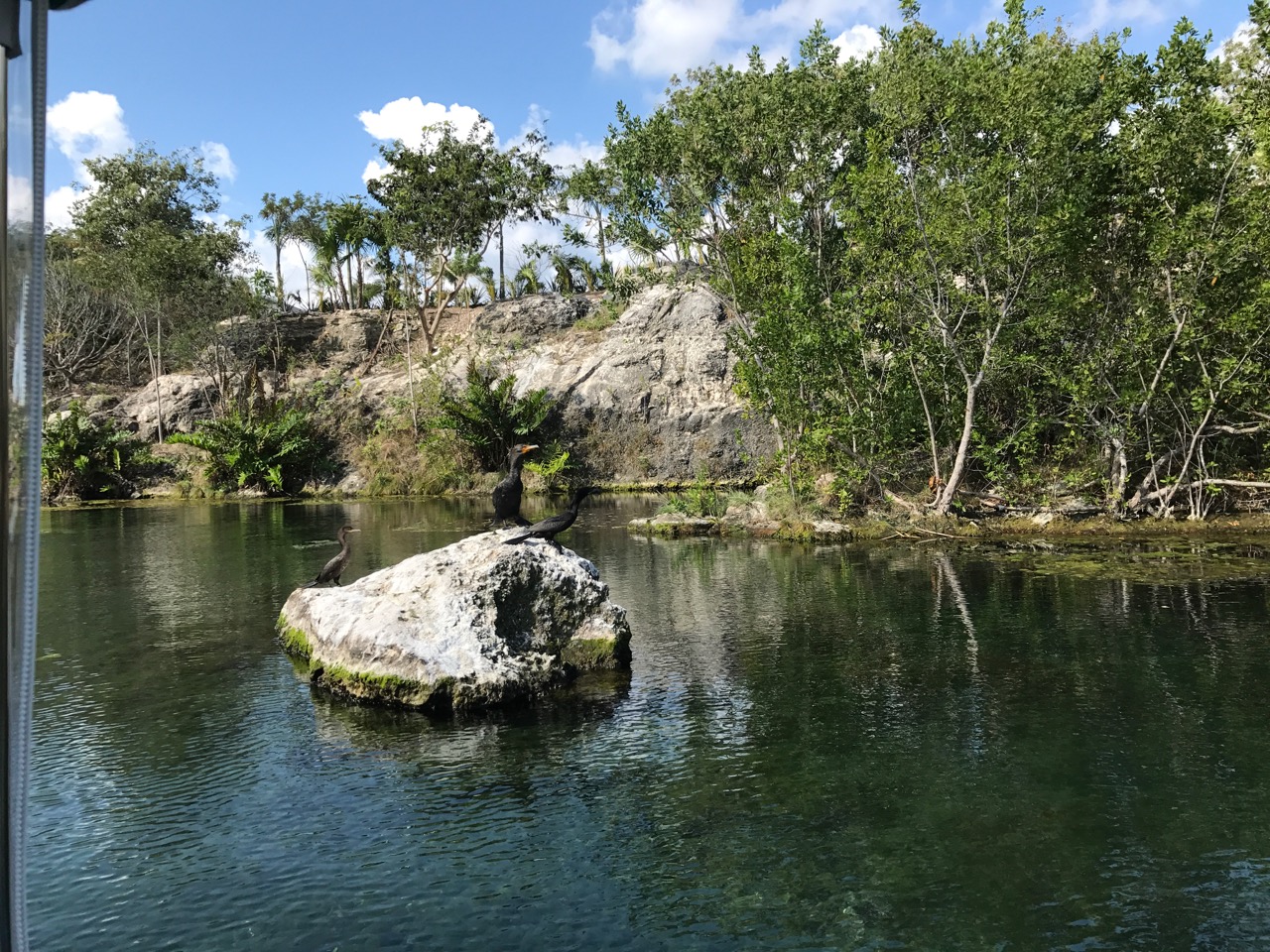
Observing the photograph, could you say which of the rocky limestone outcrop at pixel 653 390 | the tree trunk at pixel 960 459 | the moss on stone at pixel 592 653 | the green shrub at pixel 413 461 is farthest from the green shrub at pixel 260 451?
the moss on stone at pixel 592 653

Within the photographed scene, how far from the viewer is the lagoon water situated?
4.79 m

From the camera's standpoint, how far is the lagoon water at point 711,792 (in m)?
4.79

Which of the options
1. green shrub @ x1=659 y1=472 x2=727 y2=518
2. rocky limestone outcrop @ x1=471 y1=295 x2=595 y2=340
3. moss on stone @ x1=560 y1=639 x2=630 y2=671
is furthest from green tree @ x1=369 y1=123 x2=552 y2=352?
moss on stone @ x1=560 y1=639 x2=630 y2=671

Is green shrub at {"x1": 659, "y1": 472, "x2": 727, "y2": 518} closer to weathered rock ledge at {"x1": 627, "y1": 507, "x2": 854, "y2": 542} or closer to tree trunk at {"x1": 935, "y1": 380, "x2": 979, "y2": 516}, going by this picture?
weathered rock ledge at {"x1": 627, "y1": 507, "x2": 854, "y2": 542}

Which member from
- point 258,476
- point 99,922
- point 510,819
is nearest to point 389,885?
point 510,819

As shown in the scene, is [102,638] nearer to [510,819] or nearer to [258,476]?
[510,819]

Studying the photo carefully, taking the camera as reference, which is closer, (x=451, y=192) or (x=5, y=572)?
(x=5, y=572)

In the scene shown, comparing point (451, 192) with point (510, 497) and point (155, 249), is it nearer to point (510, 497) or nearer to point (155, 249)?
point (155, 249)

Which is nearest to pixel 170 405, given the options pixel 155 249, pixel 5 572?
pixel 155 249

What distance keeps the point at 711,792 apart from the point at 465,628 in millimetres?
2982

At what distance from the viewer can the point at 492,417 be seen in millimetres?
31484

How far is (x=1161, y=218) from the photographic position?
16.1 meters

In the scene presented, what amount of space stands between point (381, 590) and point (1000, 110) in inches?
534

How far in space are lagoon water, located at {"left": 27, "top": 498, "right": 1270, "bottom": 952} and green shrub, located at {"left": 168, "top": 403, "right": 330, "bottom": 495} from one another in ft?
69.6
